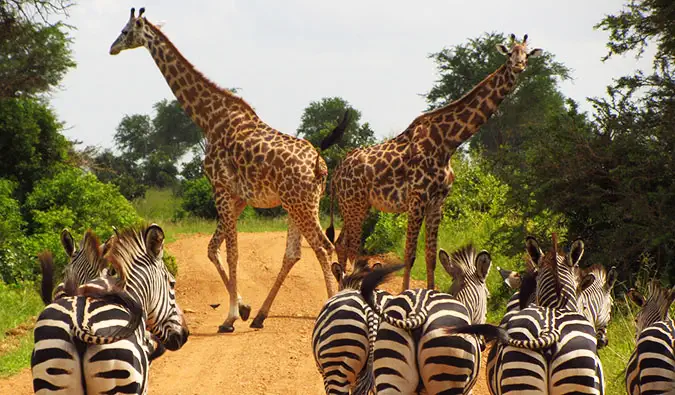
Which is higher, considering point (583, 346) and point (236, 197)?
point (236, 197)

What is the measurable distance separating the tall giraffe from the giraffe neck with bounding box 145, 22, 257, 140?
1792 millimetres

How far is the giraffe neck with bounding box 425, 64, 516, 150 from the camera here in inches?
480

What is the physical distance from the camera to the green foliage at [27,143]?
57.0 feet

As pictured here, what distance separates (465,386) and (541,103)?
108ft

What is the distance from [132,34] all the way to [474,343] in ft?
27.9

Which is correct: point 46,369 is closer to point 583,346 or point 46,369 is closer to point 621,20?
point 583,346

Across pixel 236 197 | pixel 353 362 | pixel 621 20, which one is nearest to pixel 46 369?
pixel 353 362

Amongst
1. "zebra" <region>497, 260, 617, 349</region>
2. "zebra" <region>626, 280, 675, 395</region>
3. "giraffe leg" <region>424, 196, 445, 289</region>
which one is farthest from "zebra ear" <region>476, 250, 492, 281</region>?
"giraffe leg" <region>424, 196, 445, 289</region>

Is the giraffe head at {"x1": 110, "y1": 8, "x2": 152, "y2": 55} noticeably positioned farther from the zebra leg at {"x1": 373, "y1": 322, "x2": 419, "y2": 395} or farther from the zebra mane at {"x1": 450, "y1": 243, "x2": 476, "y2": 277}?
the zebra leg at {"x1": 373, "y1": 322, "x2": 419, "y2": 395}

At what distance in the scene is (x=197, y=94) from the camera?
12781mm

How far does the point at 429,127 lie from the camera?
488 inches

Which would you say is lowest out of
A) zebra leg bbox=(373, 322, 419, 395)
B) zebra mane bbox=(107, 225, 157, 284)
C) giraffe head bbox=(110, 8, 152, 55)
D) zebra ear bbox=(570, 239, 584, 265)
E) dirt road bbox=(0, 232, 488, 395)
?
dirt road bbox=(0, 232, 488, 395)

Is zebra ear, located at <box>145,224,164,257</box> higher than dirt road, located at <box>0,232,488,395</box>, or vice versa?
zebra ear, located at <box>145,224,164,257</box>

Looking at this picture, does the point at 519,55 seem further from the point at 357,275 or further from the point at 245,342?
the point at 357,275
